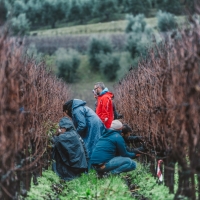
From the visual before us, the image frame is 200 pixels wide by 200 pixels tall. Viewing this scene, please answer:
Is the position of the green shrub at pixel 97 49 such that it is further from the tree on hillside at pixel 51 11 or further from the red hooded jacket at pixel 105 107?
the red hooded jacket at pixel 105 107

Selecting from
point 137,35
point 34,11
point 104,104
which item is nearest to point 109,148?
point 104,104

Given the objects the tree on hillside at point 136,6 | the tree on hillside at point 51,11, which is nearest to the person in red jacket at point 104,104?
the tree on hillside at point 51,11

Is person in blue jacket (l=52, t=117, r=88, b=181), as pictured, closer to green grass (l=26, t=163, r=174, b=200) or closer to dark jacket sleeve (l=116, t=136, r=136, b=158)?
green grass (l=26, t=163, r=174, b=200)

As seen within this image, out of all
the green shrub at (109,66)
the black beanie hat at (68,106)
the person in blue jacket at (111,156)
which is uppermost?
the green shrub at (109,66)

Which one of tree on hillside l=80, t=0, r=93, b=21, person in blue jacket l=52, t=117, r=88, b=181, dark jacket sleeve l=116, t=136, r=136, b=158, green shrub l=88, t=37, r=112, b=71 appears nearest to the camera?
dark jacket sleeve l=116, t=136, r=136, b=158

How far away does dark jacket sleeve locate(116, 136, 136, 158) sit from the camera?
1053 centimetres

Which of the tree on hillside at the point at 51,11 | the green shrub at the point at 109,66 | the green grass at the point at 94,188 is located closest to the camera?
the green grass at the point at 94,188

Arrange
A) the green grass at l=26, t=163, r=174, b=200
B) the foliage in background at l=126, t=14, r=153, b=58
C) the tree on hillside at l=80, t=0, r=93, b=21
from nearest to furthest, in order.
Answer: the green grass at l=26, t=163, r=174, b=200, the foliage in background at l=126, t=14, r=153, b=58, the tree on hillside at l=80, t=0, r=93, b=21

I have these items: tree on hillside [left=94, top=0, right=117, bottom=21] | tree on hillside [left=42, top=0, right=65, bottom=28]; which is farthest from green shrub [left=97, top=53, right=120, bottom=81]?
tree on hillside [left=94, top=0, right=117, bottom=21]

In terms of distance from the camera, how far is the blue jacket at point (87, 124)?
1248 centimetres

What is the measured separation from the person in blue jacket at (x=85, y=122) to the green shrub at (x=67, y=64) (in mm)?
43282

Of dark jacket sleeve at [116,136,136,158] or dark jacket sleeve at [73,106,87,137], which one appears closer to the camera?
dark jacket sleeve at [116,136,136,158]

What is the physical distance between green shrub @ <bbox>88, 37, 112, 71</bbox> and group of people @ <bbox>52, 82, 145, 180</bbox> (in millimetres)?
47791

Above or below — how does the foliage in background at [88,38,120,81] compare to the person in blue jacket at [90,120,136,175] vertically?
above
